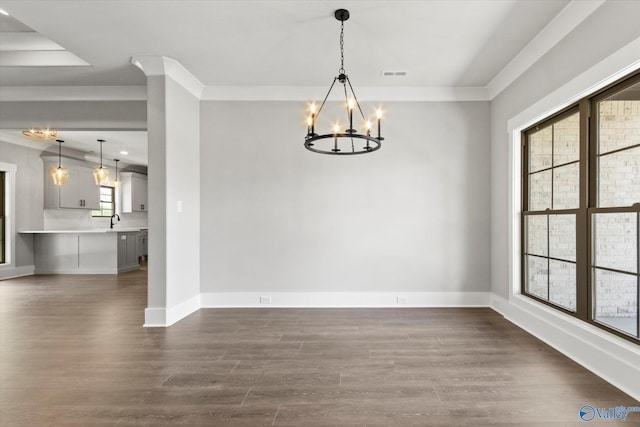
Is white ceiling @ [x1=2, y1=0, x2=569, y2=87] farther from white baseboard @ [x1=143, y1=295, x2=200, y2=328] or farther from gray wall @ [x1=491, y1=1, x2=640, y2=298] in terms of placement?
white baseboard @ [x1=143, y1=295, x2=200, y2=328]

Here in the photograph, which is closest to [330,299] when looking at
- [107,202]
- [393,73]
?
[393,73]

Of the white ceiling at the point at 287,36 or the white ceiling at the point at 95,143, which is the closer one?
the white ceiling at the point at 287,36

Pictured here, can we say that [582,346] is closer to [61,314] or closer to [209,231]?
[209,231]

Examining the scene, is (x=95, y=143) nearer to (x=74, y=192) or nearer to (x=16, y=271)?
(x=74, y=192)

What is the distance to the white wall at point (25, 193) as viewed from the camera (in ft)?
24.4

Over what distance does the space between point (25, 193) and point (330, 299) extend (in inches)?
285

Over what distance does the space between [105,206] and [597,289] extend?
37.0 feet

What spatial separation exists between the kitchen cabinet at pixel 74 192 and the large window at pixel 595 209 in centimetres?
948

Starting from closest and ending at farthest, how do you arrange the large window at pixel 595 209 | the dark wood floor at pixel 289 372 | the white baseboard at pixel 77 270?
1. the dark wood floor at pixel 289 372
2. the large window at pixel 595 209
3. the white baseboard at pixel 77 270

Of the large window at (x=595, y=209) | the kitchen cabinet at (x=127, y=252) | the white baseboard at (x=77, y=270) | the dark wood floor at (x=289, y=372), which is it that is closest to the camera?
the dark wood floor at (x=289, y=372)

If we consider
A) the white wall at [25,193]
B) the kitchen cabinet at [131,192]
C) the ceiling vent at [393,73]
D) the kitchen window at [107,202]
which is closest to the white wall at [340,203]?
the ceiling vent at [393,73]

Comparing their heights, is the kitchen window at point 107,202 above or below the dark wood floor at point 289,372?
above

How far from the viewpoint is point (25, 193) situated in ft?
25.3

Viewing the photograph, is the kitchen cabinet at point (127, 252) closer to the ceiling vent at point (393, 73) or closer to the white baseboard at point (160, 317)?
the white baseboard at point (160, 317)
